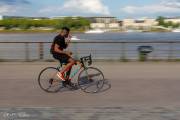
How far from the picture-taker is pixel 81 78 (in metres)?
13.1

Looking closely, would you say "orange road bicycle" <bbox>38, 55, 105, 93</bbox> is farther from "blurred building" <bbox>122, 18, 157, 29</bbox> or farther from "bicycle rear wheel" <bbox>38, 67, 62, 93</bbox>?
"blurred building" <bbox>122, 18, 157, 29</bbox>

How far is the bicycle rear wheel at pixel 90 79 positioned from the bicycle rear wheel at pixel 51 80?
56 centimetres

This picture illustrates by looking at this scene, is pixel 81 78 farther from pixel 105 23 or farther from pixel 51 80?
pixel 105 23

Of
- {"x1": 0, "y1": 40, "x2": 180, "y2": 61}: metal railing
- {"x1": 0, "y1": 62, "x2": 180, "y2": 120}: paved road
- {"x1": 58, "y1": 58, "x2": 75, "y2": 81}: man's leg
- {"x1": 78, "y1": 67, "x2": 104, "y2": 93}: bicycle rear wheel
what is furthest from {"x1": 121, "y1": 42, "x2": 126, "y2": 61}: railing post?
{"x1": 58, "y1": 58, "x2": 75, "y2": 81}: man's leg

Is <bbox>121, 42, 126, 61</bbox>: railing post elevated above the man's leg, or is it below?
below

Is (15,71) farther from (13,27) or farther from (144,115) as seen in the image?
(13,27)

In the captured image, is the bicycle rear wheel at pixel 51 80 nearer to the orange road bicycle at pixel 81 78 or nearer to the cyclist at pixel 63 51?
the orange road bicycle at pixel 81 78

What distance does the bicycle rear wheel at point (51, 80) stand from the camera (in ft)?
42.9

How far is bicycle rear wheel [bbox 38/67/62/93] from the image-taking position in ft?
42.9

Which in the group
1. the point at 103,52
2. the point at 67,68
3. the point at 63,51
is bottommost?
the point at 103,52

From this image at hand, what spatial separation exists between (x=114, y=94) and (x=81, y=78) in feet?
3.18

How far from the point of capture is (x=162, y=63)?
22078mm

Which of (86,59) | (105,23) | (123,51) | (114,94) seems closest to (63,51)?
(86,59)

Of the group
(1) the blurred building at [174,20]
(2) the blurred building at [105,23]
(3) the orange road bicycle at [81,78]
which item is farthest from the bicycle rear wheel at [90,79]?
(1) the blurred building at [174,20]
